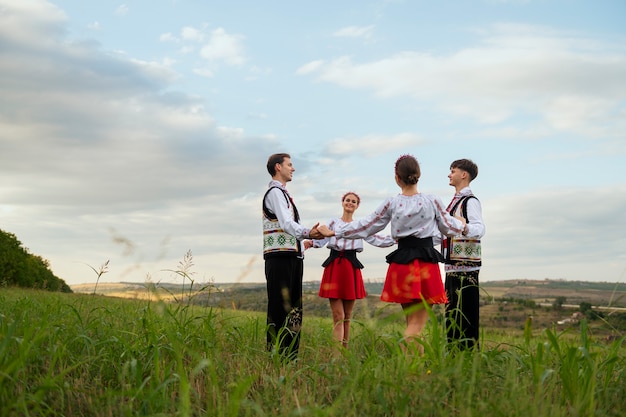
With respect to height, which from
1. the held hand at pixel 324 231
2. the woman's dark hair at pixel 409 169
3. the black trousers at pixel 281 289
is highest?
the woman's dark hair at pixel 409 169

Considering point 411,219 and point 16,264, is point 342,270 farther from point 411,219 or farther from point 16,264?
point 16,264

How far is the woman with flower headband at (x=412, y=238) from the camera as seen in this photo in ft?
18.3

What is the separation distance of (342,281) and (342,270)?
0.14 meters

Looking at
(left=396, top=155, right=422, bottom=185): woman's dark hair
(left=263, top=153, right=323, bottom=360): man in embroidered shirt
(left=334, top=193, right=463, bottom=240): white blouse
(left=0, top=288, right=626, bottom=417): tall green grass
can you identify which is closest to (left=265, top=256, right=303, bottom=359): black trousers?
(left=263, top=153, right=323, bottom=360): man in embroidered shirt

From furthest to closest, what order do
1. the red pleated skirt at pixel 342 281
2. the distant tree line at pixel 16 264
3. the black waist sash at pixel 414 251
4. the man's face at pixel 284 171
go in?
the distant tree line at pixel 16 264 < the red pleated skirt at pixel 342 281 < the man's face at pixel 284 171 < the black waist sash at pixel 414 251

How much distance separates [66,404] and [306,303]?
290cm

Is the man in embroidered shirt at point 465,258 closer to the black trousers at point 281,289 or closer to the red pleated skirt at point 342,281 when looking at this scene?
the red pleated skirt at point 342,281

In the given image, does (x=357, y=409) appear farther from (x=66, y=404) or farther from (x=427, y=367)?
(x=66, y=404)

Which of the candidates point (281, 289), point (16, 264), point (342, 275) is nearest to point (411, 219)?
point (281, 289)

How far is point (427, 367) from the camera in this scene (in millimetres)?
4008

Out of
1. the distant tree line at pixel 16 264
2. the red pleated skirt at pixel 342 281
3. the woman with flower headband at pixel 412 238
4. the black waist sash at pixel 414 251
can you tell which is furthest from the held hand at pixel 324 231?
the distant tree line at pixel 16 264

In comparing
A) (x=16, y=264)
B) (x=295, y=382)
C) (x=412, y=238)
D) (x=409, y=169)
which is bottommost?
(x=295, y=382)

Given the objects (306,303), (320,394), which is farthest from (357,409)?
(306,303)

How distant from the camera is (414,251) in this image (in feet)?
18.6
